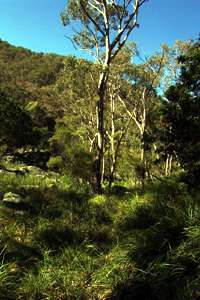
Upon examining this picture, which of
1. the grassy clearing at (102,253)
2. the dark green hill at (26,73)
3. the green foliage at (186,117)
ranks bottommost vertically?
the grassy clearing at (102,253)

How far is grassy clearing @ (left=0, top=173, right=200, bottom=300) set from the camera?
4809mm

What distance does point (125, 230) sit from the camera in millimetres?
7871

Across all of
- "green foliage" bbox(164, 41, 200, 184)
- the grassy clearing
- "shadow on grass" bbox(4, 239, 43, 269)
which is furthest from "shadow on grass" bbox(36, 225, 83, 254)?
"green foliage" bbox(164, 41, 200, 184)

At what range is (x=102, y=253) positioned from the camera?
20.2 feet

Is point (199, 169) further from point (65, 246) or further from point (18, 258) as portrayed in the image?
point (18, 258)

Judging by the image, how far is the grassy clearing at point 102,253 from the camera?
15.8ft

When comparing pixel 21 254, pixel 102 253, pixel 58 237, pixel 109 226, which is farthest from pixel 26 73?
pixel 102 253

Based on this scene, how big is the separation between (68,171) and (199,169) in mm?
11420

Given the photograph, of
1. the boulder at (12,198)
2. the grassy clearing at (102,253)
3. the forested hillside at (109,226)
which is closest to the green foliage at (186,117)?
the forested hillside at (109,226)

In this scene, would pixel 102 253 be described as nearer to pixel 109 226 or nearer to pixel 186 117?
pixel 109 226

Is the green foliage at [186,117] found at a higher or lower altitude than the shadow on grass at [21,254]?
higher

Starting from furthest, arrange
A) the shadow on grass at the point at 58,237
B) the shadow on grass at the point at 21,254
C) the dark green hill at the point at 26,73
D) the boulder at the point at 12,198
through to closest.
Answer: the dark green hill at the point at 26,73 < the boulder at the point at 12,198 < the shadow on grass at the point at 58,237 < the shadow on grass at the point at 21,254

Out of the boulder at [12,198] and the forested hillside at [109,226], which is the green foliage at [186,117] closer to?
the forested hillside at [109,226]

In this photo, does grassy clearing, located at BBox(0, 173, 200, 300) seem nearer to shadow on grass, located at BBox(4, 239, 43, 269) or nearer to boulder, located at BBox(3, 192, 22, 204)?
shadow on grass, located at BBox(4, 239, 43, 269)
